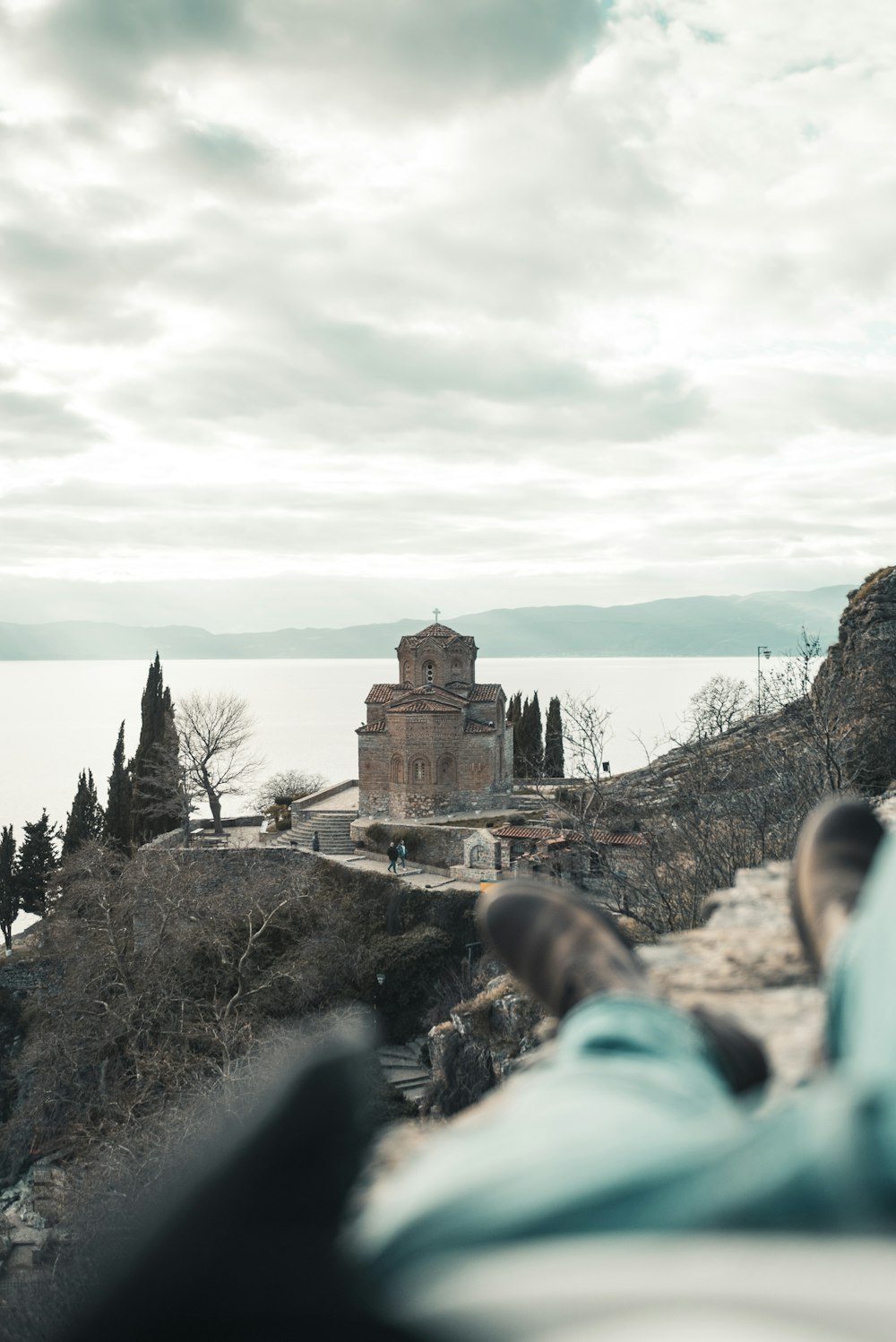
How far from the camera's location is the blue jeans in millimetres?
635

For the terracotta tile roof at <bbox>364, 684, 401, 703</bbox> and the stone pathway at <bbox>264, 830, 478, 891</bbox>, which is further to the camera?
the terracotta tile roof at <bbox>364, 684, 401, 703</bbox>

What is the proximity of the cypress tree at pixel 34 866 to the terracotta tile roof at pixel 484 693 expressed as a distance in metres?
14.8

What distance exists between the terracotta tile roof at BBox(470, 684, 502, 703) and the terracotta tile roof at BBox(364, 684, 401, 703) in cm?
291

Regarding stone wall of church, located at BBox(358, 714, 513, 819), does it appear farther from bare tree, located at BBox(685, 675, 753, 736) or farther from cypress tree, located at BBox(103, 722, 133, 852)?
cypress tree, located at BBox(103, 722, 133, 852)

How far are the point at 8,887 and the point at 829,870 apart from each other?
29631mm

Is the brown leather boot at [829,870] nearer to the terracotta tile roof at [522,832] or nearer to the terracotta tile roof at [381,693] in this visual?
the terracotta tile roof at [522,832]

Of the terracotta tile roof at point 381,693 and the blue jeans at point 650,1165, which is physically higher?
Answer: the terracotta tile roof at point 381,693

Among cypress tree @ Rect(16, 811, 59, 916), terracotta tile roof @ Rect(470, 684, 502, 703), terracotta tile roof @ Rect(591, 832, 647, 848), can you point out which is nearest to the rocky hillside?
terracotta tile roof @ Rect(591, 832, 647, 848)

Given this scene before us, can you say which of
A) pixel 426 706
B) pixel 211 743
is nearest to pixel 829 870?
pixel 426 706

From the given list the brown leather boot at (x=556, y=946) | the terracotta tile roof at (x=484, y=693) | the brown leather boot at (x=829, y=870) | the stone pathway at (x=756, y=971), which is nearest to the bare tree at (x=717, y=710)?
the terracotta tile roof at (x=484, y=693)

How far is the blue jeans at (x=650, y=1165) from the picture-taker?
25.0 inches

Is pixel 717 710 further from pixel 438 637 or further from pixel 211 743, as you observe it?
pixel 211 743

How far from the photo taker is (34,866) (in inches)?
1096

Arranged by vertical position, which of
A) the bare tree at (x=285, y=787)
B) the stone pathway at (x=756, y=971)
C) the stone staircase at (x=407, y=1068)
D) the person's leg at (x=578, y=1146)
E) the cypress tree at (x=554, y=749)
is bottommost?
the stone staircase at (x=407, y=1068)
